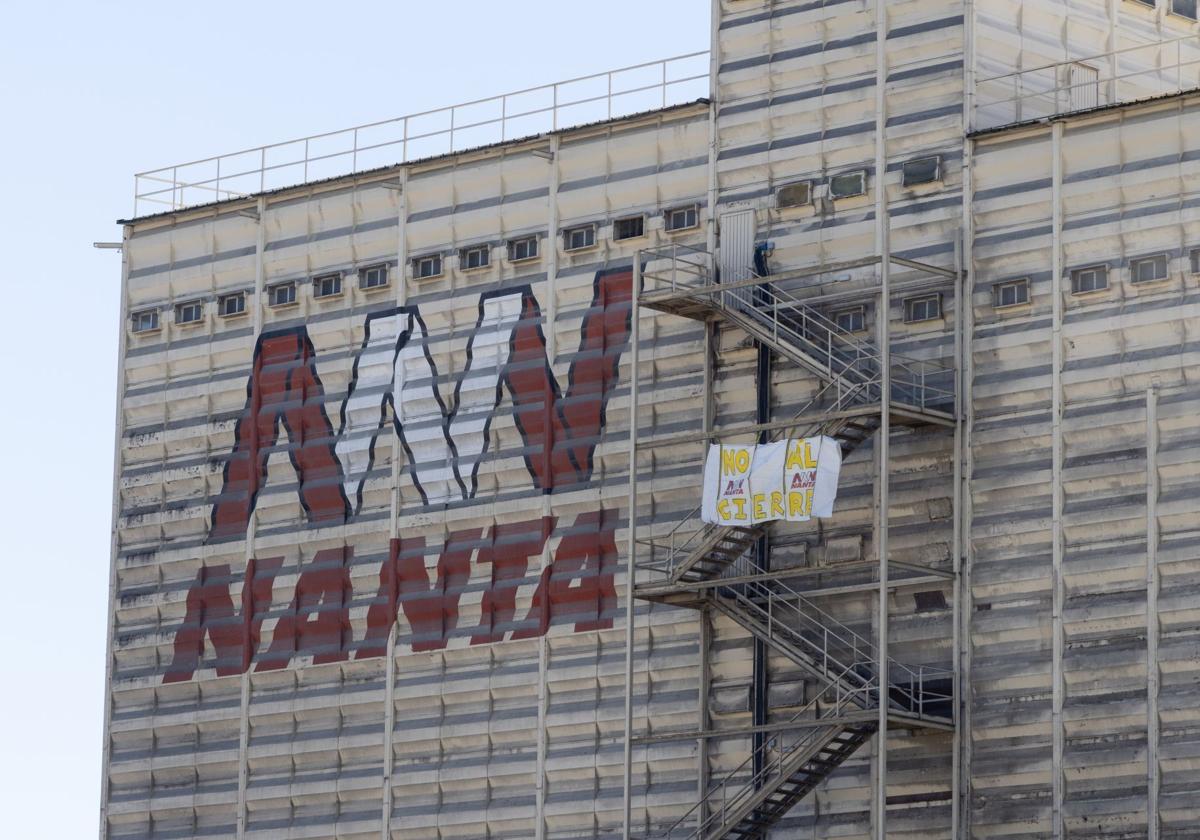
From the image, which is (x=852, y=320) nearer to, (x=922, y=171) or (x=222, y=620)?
(x=922, y=171)

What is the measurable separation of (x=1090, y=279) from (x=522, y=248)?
14942 mm

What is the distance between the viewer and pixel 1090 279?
56500 millimetres

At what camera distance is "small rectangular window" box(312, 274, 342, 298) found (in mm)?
69375

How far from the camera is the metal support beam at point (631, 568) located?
59550mm

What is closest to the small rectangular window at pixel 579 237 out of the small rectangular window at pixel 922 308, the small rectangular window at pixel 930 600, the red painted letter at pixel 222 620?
the small rectangular window at pixel 922 308

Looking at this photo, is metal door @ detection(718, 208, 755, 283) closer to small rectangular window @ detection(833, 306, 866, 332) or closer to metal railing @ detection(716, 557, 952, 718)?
small rectangular window @ detection(833, 306, 866, 332)

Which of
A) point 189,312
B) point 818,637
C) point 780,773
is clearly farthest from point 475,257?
point 780,773

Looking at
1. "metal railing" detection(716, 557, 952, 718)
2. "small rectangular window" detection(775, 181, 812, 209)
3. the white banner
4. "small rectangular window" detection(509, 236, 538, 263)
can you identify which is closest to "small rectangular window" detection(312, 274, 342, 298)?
"small rectangular window" detection(509, 236, 538, 263)

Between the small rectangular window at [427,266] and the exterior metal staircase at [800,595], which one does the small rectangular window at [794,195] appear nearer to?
the exterior metal staircase at [800,595]

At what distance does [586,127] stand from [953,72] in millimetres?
9767

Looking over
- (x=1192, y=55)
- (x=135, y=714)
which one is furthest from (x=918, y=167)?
(x=135, y=714)

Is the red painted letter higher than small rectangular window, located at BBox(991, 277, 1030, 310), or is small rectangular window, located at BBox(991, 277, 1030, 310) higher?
small rectangular window, located at BBox(991, 277, 1030, 310)

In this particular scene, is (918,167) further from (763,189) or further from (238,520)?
(238,520)

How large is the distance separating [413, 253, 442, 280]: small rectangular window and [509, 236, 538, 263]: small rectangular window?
2.16 meters
